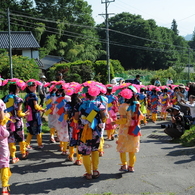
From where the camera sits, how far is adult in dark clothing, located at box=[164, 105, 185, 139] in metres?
8.91

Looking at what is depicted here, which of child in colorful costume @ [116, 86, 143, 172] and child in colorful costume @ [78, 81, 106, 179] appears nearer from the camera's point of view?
child in colorful costume @ [78, 81, 106, 179]

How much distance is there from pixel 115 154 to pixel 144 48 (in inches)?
2186

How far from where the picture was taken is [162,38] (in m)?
70.3

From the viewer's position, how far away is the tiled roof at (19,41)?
34.2 metres

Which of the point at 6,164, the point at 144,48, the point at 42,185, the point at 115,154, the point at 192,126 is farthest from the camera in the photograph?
the point at 144,48

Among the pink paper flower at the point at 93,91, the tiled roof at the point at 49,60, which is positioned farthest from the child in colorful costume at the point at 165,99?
the tiled roof at the point at 49,60

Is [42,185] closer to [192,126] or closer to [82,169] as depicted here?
[82,169]

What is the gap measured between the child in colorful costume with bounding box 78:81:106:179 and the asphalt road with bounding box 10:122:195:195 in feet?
1.14

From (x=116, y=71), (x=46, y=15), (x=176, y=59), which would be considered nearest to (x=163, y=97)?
(x=116, y=71)

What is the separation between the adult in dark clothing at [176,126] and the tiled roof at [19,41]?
27920 millimetres

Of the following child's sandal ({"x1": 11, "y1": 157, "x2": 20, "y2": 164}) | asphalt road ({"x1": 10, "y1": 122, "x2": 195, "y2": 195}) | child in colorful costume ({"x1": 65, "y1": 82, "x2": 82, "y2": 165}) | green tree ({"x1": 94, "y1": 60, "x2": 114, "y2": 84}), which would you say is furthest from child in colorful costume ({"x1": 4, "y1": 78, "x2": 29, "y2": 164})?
green tree ({"x1": 94, "y1": 60, "x2": 114, "y2": 84})

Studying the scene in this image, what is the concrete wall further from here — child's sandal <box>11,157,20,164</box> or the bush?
child's sandal <box>11,157,20,164</box>

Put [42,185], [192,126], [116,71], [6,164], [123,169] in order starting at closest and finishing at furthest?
[6,164] < [42,185] < [123,169] < [192,126] < [116,71]

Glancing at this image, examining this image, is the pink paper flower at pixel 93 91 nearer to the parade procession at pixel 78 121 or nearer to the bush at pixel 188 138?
the parade procession at pixel 78 121
